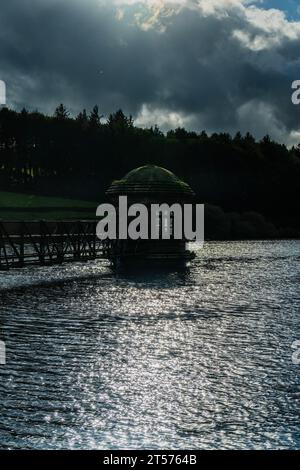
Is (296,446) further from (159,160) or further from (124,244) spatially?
(159,160)

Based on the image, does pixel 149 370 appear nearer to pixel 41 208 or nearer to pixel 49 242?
pixel 49 242

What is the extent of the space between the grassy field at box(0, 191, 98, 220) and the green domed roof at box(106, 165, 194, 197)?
39.2 metres

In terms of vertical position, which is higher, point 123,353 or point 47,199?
point 47,199

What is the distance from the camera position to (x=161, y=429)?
40.0ft

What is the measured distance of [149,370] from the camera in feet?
54.2

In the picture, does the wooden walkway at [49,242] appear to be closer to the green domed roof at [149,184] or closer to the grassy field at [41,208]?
the green domed roof at [149,184]

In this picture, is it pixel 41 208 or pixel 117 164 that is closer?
pixel 41 208

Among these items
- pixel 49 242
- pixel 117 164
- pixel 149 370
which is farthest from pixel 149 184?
pixel 117 164

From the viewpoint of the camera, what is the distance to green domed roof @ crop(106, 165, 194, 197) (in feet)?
179

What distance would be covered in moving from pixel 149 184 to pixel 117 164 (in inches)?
2995

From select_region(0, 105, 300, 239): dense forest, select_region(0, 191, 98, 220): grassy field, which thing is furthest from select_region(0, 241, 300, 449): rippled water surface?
select_region(0, 105, 300, 239): dense forest

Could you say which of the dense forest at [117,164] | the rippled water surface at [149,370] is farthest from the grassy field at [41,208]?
the rippled water surface at [149,370]

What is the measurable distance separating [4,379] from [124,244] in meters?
36.8

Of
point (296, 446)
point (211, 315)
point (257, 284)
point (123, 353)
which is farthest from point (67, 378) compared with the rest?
point (257, 284)
